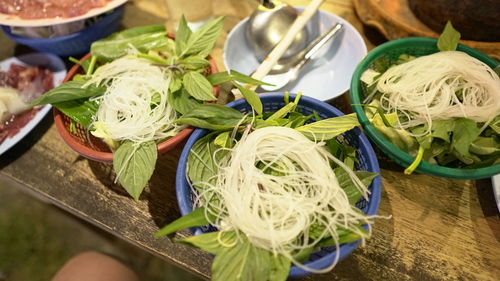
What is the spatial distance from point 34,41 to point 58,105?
0.54 metres

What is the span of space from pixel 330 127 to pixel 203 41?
62 cm

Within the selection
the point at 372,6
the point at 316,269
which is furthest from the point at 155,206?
the point at 372,6

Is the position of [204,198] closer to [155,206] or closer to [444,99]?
[155,206]

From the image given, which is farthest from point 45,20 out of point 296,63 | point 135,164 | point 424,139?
point 424,139

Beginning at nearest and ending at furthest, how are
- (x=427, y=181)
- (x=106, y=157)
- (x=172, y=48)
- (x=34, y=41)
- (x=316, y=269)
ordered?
(x=316, y=269) < (x=106, y=157) < (x=427, y=181) < (x=172, y=48) < (x=34, y=41)

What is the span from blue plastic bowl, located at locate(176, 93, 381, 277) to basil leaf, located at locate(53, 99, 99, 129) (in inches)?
16.4

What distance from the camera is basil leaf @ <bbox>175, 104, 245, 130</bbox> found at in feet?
2.96

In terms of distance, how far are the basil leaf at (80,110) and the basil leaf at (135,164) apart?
198 mm

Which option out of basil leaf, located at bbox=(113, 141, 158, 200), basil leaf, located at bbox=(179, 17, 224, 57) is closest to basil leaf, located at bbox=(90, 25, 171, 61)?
basil leaf, located at bbox=(179, 17, 224, 57)

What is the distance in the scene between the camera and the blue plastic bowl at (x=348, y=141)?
70 centimetres

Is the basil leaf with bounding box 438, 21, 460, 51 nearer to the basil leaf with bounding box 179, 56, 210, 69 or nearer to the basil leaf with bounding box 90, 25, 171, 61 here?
the basil leaf with bounding box 179, 56, 210, 69

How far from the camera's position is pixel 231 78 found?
1.02 metres

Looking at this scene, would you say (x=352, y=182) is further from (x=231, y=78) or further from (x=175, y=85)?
(x=175, y=85)

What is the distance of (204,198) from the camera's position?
84 centimetres
